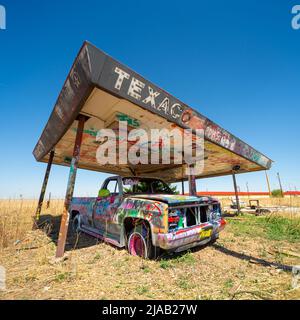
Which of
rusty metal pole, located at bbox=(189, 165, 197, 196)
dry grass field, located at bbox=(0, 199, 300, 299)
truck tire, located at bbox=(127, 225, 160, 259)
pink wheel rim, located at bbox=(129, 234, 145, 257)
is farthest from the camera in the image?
rusty metal pole, located at bbox=(189, 165, 197, 196)

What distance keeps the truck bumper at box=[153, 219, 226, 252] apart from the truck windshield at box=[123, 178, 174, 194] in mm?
2005

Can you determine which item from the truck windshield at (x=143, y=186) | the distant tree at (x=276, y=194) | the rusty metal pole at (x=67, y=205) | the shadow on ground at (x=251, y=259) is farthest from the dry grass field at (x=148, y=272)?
the distant tree at (x=276, y=194)

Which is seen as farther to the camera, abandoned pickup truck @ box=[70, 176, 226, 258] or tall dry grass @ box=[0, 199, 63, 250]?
tall dry grass @ box=[0, 199, 63, 250]

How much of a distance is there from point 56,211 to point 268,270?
1160cm

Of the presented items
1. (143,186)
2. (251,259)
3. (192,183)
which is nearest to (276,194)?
(192,183)

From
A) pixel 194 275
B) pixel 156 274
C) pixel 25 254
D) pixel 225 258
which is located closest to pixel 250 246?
pixel 225 258

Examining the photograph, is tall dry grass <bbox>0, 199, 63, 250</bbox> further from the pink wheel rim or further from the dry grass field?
the pink wheel rim

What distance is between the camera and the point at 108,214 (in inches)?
181

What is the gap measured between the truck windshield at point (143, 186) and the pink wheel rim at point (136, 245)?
54.7 inches

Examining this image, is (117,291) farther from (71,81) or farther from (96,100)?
(71,81)

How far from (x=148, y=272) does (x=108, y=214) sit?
190 cm

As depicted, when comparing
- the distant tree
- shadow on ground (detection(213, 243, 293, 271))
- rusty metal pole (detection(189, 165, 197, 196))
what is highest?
the distant tree

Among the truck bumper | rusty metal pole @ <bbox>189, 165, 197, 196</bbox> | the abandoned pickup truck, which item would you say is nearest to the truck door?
the abandoned pickup truck

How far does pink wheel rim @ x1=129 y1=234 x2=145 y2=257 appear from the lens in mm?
3795
